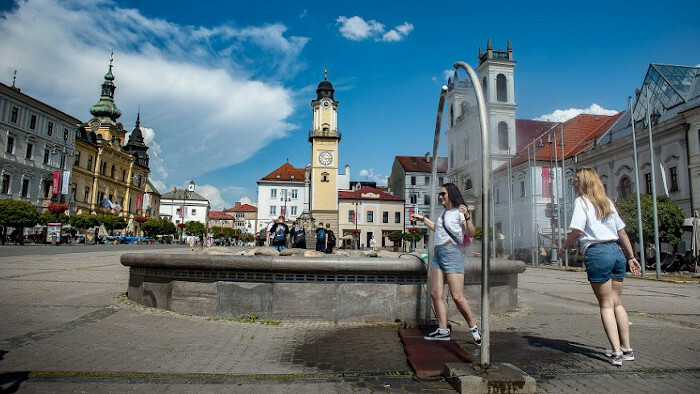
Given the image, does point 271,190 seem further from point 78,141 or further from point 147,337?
point 147,337

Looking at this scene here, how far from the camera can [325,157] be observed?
65625 mm

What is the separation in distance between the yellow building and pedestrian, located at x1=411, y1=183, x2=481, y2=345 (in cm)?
6586

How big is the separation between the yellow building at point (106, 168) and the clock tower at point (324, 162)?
2923cm

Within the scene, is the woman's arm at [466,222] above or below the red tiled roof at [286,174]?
below

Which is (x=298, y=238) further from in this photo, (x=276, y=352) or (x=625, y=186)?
(x=625, y=186)

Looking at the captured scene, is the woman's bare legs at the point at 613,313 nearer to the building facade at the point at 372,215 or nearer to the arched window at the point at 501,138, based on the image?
the arched window at the point at 501,138

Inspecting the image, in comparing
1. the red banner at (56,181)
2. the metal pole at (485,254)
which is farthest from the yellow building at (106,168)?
the metal pole at (485,254)

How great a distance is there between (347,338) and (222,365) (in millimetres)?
1537

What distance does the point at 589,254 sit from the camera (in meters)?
4.05

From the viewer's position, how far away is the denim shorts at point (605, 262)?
3971 mm

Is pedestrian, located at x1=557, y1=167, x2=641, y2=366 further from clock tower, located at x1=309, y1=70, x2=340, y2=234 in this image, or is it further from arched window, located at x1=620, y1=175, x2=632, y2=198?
clock tower, located at x1=309, y1=70, x2=340, y2=234

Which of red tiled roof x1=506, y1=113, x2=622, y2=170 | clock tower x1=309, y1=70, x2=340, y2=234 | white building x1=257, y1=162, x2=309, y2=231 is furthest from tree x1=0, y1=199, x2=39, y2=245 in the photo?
white building x1=257, y1=162, x2=309, y2=231

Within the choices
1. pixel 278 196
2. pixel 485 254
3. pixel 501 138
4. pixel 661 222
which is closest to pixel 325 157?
pixel 278 196

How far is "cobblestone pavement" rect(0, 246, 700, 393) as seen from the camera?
331cm
